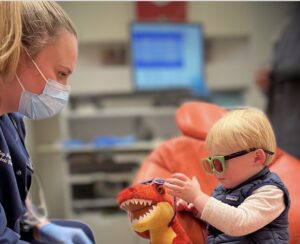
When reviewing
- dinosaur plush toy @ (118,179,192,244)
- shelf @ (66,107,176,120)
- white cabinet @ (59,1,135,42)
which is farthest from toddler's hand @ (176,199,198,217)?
white cabinet @ (59,1,135,42)

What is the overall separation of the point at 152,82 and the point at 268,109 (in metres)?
1.28

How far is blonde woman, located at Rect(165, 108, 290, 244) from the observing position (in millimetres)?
833

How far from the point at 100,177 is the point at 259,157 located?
2173 millimetres

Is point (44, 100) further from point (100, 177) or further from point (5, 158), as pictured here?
point (100, 177)

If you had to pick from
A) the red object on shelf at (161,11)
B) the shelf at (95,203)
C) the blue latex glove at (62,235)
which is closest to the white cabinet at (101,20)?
the red object on shelf at (161,11)

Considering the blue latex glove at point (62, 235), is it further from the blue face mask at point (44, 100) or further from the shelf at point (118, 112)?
the shelf at point (118, 112)

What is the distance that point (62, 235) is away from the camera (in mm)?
1064

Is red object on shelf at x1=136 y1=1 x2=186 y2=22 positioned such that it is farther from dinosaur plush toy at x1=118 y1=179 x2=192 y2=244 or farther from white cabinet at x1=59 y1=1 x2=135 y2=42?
dinosaur plush toy at x1=118 y1=179 x2=192 y2=244

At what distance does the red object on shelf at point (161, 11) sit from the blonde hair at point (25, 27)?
94.8 inches

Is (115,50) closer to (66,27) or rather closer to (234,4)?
(234,4)

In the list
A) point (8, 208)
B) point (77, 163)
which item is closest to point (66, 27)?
point (8, 208)

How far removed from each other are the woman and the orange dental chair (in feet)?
1.72

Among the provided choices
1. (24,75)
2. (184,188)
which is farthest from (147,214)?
(24,75)

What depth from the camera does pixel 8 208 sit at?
3.04 feet
